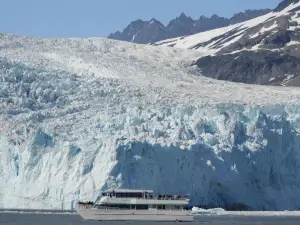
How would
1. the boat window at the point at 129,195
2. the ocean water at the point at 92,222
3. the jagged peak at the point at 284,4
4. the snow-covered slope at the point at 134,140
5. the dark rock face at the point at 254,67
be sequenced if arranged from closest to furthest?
the ocean water at the point at 92,222 → the boat window at the point at 129,195 → the snow-covered slope at the point at 134,140 → the dark rock face at the point at 254,67 → the jagged peak at the point at 284,4

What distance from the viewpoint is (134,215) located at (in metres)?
38.1

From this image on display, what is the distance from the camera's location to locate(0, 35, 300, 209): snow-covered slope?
134 ft

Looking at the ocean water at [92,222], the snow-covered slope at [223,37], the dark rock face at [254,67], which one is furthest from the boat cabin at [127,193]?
the snow-covered slope at [223,37]

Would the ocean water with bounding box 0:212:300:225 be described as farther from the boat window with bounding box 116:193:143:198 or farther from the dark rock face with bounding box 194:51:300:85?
the dark rock face with bounding box 194:51:300:85

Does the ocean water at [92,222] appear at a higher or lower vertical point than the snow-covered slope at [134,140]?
lower

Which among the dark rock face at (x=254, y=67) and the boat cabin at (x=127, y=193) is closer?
the boat cabin at (x=127, y=193)

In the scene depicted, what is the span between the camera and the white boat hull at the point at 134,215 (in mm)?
37406

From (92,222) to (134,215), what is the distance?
2.65 meters

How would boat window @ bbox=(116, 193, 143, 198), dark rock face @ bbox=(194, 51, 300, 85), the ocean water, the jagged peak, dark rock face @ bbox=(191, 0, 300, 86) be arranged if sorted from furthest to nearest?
the jagged peak
dark rock face @ bbox=(194, 51, 300, 85)
dark rock face @ bbox=(191, 0, 300, 86)
boat window @ bbox=(116, 193, 143, 198)
the ocean water

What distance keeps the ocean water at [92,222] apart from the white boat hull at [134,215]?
558 mm

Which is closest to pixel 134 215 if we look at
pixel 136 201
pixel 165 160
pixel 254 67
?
pixel 136 201

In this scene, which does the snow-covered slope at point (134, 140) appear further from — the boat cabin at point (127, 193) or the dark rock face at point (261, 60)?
the dark rock face at point (261, 60)

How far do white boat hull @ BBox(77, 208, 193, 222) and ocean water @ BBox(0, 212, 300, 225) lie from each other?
1.83 feet

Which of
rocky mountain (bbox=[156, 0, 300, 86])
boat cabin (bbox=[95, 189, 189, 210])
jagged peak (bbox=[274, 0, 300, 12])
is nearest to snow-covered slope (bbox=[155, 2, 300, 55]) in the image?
rocky mountain (bbox=[156, 0, 300, 86])
